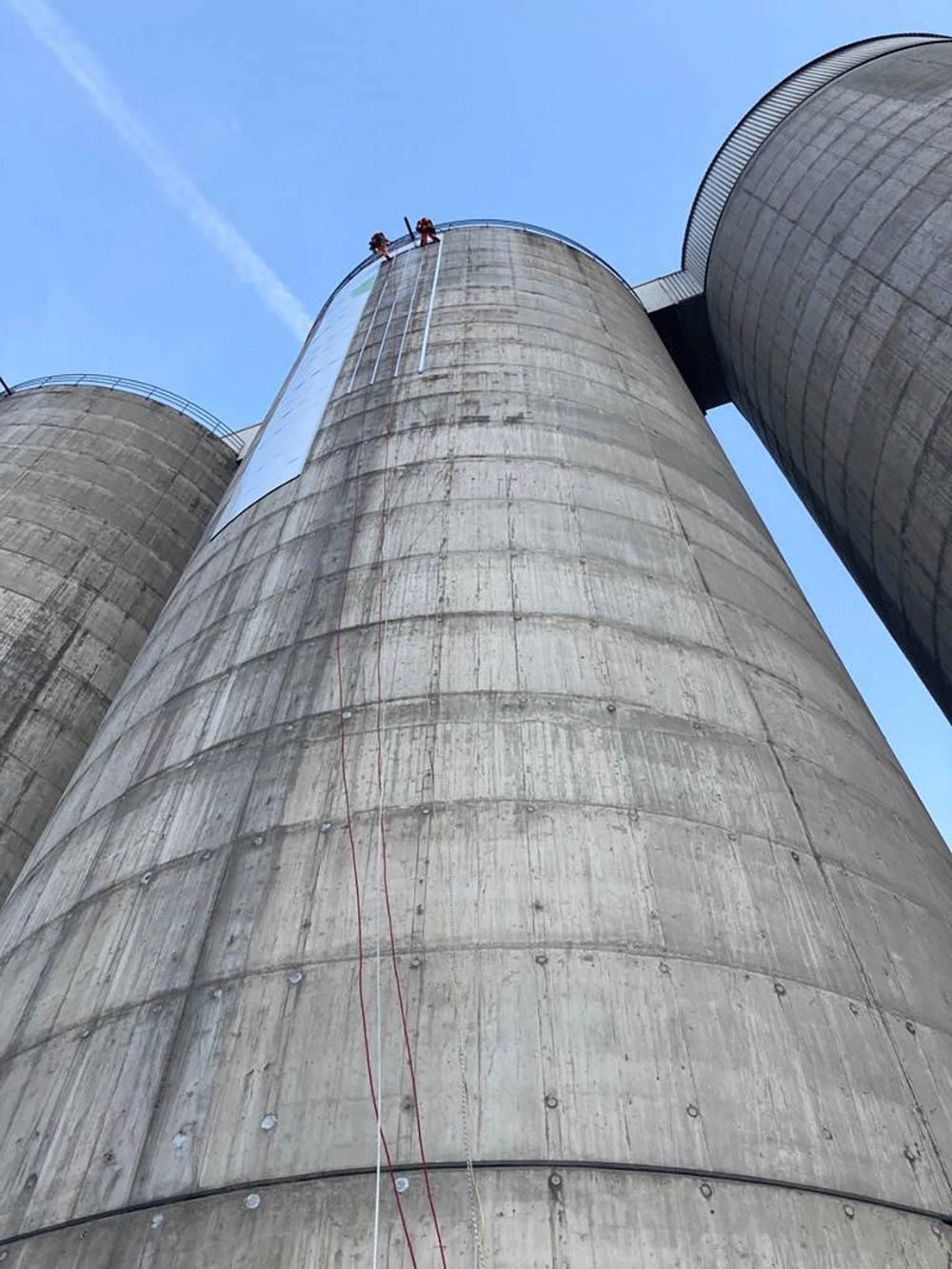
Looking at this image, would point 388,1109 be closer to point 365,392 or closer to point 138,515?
point 365,392

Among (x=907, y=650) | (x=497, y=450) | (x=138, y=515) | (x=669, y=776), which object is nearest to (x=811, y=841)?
(x=669, y=776)

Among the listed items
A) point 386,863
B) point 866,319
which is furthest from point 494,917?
point 866,319

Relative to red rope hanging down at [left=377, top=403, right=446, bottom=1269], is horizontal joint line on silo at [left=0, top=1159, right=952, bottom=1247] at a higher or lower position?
lower

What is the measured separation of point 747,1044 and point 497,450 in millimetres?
6733

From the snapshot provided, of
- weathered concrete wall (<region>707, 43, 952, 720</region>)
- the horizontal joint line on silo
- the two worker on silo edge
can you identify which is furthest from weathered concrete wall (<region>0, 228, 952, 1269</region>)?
the two worker on silo edge

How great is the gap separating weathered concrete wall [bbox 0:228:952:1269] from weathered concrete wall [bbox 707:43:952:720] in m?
5.00

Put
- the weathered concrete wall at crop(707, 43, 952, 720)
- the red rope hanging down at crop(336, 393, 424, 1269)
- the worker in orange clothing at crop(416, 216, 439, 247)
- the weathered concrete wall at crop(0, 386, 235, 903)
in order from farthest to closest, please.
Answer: the worker in orange clothing at crop(416, 216, 439, 247), the weathered concrete wall at crop(0, 386, 235, 903), the weathered concrete wall at crop(707, 43, 952, 720), the red rope hanging down at crop(336, 393, 424, 1269)

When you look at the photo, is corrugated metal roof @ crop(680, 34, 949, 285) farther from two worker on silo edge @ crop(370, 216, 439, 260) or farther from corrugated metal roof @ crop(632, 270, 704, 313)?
two worker on silo edge @ crop(370, 216, 439, 260)

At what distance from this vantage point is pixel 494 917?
16.9 ft

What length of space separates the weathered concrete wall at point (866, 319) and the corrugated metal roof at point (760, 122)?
613mm

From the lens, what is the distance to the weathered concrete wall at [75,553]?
1358cm

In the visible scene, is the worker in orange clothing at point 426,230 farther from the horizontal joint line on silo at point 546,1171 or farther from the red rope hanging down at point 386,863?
the horizontal joint line on silo at point 546,1171

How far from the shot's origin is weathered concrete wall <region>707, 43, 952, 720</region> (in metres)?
13.0

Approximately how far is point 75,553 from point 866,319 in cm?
1402
